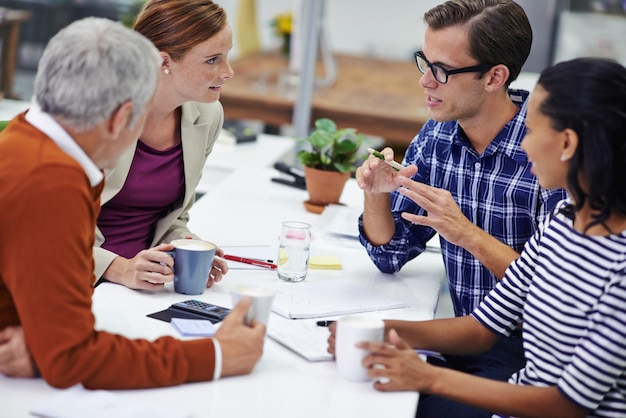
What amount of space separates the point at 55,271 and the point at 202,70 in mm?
1035

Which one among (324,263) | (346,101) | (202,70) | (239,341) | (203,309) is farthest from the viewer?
(346,101)

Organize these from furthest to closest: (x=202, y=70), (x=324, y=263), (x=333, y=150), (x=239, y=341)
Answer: (x=333, y=150) → (x=202, y=70) → (x=324, y=263) → (x=239, y=341)

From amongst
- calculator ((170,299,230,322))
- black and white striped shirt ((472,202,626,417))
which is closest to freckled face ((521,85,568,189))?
black and white striped shirt ((472,202,626,417))

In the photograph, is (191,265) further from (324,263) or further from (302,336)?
(324,263)

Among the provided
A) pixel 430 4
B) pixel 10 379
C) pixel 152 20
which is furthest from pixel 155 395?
pixel 430 4

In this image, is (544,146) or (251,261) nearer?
(544,146)

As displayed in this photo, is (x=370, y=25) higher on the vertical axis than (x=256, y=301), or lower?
lower

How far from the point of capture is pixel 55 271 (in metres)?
1.20

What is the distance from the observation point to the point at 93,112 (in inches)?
49.3

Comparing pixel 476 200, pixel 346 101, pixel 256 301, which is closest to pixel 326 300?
pixel 256 301

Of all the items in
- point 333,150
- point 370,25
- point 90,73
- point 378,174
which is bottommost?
point 370,25

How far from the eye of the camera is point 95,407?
121cm

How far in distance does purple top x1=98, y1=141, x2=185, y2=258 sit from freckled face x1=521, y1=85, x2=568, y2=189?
3.30ft

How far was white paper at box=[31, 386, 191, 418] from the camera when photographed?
1.18 meters
